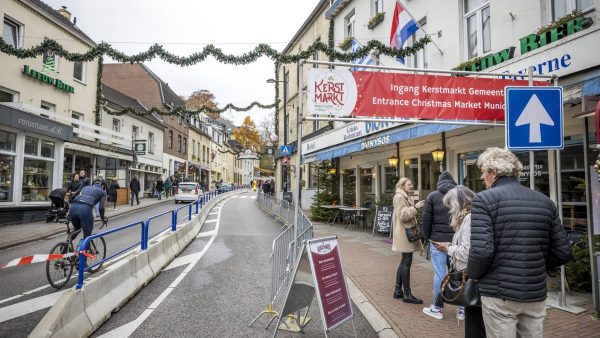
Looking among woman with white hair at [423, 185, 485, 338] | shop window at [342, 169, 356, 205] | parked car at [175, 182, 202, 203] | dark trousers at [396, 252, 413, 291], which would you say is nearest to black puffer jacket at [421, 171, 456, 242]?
dark trousers at [396, 252, 413, 291]

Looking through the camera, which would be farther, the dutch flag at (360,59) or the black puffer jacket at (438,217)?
the dutch flag at (360,59)

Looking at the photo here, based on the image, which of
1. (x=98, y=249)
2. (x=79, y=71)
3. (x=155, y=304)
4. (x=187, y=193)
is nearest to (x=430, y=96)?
(x=155, y=304)

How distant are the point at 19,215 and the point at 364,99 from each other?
1477 centimetres

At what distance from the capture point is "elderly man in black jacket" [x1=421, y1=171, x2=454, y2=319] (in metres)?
4.81

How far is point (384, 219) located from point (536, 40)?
20.3 ft

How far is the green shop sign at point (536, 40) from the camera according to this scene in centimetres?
666

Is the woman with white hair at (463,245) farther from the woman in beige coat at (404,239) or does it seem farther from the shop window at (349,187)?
the shop window at (349,187)

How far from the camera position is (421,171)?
1262cm

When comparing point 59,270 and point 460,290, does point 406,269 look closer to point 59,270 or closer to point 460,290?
point 460,290

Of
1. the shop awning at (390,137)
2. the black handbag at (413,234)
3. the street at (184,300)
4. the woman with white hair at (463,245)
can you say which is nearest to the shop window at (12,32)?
the street at (184,300)

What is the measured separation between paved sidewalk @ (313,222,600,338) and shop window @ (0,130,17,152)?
1295 cm

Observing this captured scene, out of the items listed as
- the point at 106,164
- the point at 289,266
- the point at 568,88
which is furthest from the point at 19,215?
the point at 568,88

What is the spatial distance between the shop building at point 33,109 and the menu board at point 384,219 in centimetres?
1317

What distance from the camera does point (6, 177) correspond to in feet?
45.5
